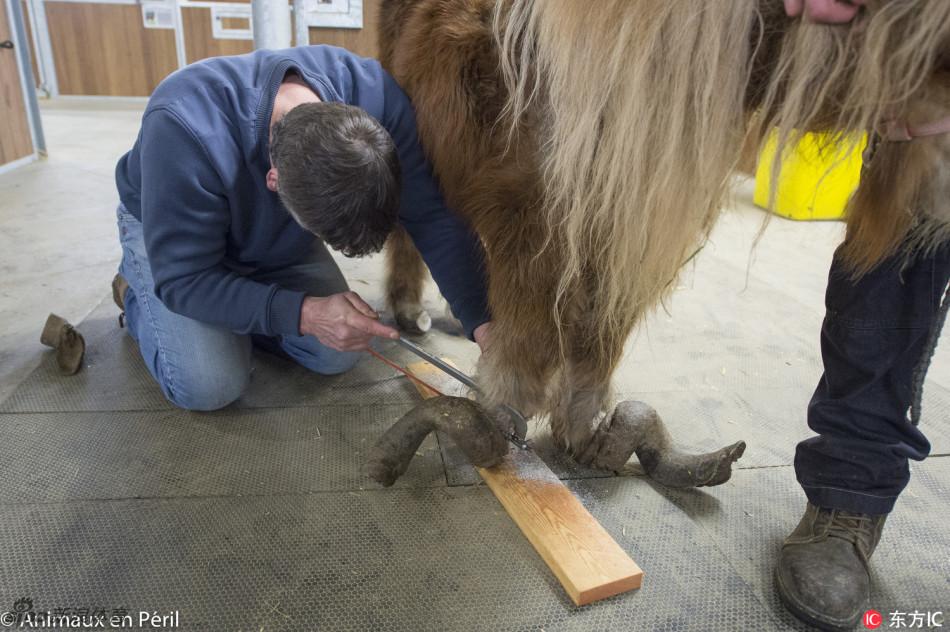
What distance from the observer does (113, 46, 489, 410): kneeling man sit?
996 mm

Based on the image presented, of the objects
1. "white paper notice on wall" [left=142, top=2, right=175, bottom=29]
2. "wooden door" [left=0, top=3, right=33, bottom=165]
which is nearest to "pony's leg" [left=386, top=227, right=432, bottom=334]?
"wooden door" [left=0, top=3, right=33, bottom=165]

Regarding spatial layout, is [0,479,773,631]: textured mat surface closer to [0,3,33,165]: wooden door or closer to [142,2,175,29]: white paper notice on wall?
[0,3,33,165]: wooden door

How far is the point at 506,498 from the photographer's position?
118cm

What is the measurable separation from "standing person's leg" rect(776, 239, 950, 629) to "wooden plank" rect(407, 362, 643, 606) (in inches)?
10.9

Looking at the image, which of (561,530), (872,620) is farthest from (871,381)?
(561,530)

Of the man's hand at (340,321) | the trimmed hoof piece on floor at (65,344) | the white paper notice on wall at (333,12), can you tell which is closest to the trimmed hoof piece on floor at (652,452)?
the man's hand at (340,321)

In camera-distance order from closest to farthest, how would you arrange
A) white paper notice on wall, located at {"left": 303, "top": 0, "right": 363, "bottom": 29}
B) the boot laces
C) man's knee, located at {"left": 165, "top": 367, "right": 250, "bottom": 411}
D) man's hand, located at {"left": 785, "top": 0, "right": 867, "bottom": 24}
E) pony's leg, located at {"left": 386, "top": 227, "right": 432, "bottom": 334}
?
man's hand, located at {"left": 785, "top": 0, "right": 867, "bottom": 24} → the boot laces → man's knee, located at {"left": 165, "top": 367, "right": 250, "bottom": 411} → pony's leg, located at {"left": 386, "top": 227, "right": 432, "bottom": 334} → white paper notice on wall, located at {"left": 303, "top": 0, "right": 363, "bottom": 29}

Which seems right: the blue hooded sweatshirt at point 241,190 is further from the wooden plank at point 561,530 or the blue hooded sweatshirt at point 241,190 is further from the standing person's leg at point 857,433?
the standing person's leg at point 857,433

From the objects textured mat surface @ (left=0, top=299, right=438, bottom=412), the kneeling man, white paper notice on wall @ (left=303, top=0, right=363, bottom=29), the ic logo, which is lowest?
textured mat surface @ (left=0, top=299, right=438, bottom=412)

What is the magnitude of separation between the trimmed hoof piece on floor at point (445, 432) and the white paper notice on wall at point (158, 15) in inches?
233

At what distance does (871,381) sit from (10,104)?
4142 millimetres

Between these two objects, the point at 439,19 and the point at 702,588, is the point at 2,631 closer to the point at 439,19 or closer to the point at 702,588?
the point at 702,588

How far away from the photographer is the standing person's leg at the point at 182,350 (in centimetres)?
138

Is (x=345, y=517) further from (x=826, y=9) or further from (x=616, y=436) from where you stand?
(x=826, y=9)
